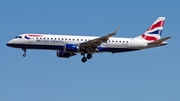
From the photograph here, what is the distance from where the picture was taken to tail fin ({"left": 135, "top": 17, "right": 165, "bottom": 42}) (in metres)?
85.1

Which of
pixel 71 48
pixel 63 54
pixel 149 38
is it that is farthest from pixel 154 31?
pixel 71 48

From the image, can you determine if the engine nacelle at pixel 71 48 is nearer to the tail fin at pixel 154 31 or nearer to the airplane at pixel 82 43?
the airplane at pixel 82 43

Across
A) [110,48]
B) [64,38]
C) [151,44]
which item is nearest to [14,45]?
[64,38]

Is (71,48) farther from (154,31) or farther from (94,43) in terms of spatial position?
(154,31)

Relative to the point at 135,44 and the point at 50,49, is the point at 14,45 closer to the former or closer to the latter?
the point at 50,49

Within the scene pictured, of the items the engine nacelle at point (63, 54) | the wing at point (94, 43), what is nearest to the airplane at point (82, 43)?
the wing at point (94, 43)

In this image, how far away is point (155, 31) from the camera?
3403 inches

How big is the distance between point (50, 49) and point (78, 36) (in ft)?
16.0

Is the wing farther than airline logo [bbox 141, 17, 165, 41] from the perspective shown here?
No

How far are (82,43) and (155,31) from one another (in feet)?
48.8

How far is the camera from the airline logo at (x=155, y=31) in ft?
280

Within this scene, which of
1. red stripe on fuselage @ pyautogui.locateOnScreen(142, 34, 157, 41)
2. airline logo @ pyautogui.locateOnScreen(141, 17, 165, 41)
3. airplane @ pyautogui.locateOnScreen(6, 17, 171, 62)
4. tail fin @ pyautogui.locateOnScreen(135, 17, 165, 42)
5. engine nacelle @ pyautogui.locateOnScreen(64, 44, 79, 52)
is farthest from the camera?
airline logo @ pyautogui.locateOnScreen(141, 17, 165, 41)

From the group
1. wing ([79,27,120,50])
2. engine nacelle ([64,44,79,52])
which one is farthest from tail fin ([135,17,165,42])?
engine nacelle ([64,44,79,52])

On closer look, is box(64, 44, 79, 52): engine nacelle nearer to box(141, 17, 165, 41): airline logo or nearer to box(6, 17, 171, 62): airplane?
box(6, 17, 171, 62): airplane
